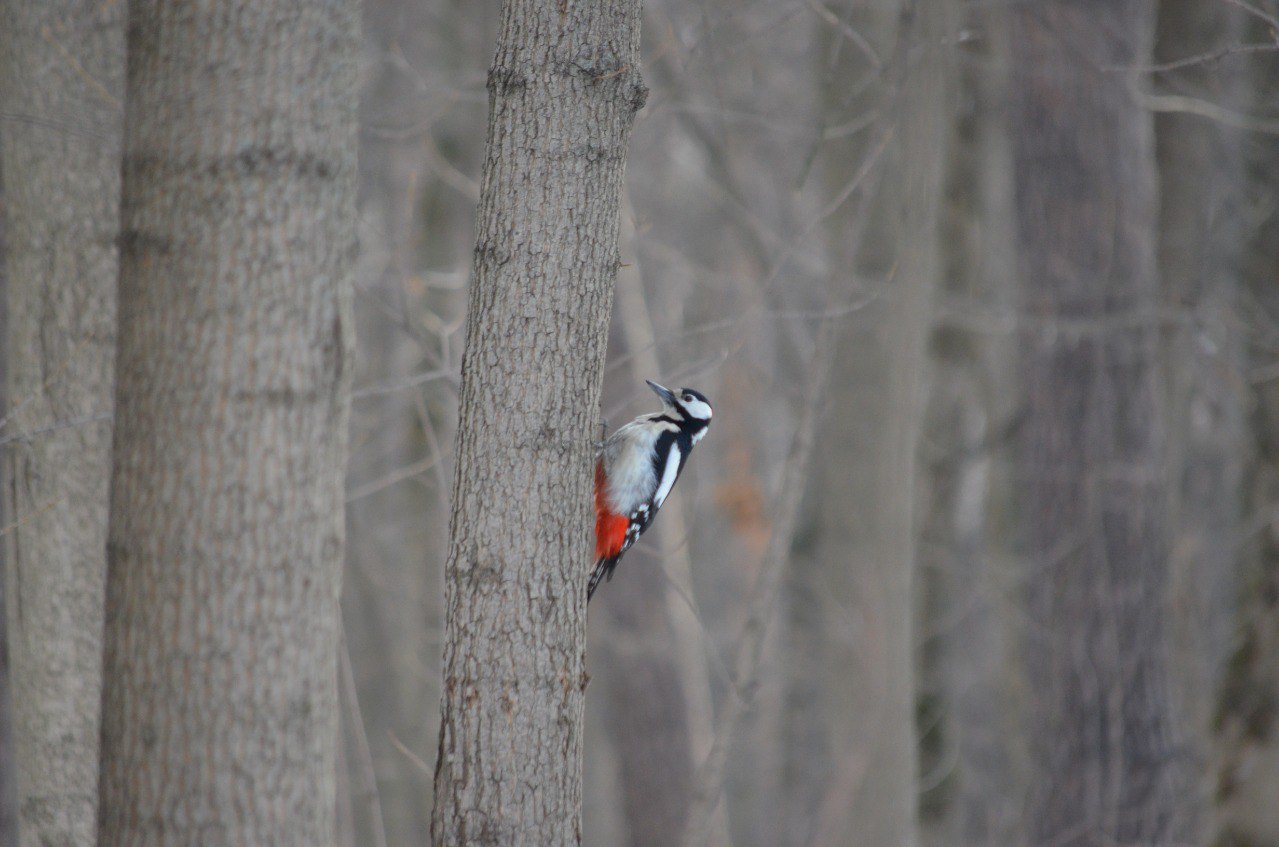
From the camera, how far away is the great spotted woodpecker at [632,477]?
4227mm

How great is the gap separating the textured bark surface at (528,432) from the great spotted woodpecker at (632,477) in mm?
1611

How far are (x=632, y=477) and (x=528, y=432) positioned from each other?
189 cm

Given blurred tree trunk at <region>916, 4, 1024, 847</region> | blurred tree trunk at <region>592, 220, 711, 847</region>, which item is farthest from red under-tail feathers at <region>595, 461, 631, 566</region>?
blurred tree trunk at <region>916, 4, 1024, 847</region>

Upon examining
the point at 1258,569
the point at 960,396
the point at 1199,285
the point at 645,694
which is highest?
the point at 1199,285

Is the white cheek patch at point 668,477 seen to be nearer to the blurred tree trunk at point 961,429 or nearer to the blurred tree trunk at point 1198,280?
the blurred tree trunk at point 961,429

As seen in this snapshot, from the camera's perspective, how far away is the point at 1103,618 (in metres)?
5.68

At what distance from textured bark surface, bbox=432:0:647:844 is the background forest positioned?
3.86 ft

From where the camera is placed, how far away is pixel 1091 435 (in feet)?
18.9

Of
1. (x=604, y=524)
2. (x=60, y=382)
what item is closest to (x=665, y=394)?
(x=604, y=524)

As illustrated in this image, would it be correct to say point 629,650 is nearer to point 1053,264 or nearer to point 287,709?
point 1053,264

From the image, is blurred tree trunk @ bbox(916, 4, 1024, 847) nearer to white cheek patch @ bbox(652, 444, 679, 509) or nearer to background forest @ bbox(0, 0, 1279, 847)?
background forest @ bbox(0, 0, 1279, 847)

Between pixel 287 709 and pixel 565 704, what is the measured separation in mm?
847

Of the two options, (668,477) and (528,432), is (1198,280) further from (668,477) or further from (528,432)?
(528,432)

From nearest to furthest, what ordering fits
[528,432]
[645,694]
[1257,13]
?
1. [528,432]
2. [1257,13]
3. [645,694]
